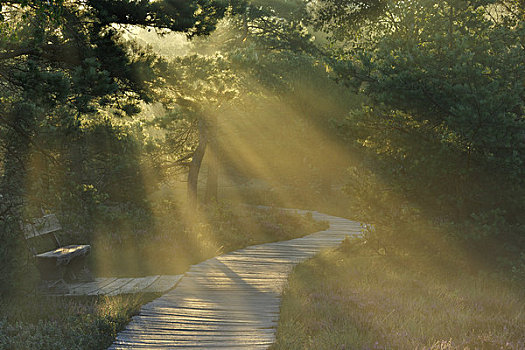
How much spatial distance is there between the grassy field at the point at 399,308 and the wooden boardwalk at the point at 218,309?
354 mm

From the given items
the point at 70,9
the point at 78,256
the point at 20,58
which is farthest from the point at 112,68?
the point at 78,256

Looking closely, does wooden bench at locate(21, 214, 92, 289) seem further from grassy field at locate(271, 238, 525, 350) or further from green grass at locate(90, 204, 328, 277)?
grassy field at locate(271, 238, 525, 350)

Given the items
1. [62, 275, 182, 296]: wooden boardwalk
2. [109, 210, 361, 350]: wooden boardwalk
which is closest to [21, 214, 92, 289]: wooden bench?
[62, 275, 182, 296]: wooden boardwalk

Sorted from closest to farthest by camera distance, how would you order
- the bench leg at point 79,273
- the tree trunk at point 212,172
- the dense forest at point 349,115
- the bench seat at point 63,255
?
the bench seat at point 63,255 → the dense forest at point 349,115 → the bench leg at point 79,273 → the tree trunk at point 212,172

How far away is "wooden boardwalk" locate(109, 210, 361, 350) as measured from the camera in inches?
242

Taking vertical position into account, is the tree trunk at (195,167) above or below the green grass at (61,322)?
above

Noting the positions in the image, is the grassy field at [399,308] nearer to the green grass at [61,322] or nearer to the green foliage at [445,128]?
the green foliage at [445,128]

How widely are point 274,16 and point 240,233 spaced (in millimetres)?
12745

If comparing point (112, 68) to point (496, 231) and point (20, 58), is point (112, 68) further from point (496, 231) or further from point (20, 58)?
point (496, 231)

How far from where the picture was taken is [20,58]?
9633 mm

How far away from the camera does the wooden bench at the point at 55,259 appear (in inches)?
338

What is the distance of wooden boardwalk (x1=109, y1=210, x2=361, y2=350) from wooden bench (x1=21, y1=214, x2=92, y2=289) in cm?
188

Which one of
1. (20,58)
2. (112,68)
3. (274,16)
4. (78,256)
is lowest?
(78,256)

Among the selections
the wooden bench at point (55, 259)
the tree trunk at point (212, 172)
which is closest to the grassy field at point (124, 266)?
the wooden bench at point (55, 259)
